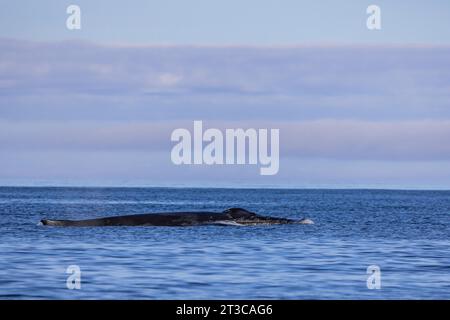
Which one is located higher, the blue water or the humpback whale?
the humpback whale

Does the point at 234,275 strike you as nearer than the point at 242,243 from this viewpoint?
Yes

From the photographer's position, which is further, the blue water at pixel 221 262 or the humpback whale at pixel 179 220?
the humpback whale at pixel 179 220

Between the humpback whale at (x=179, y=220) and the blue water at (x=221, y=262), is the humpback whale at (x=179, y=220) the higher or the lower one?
the higher one

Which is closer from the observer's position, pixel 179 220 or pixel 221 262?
pixel 221 262

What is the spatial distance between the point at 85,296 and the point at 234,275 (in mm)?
7450

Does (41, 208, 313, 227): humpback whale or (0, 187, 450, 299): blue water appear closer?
(0, 187, 450, 299): blue water

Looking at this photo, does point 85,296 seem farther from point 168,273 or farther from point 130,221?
point 130,221

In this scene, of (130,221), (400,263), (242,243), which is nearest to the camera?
(400,263)

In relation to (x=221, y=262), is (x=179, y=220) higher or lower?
higher
